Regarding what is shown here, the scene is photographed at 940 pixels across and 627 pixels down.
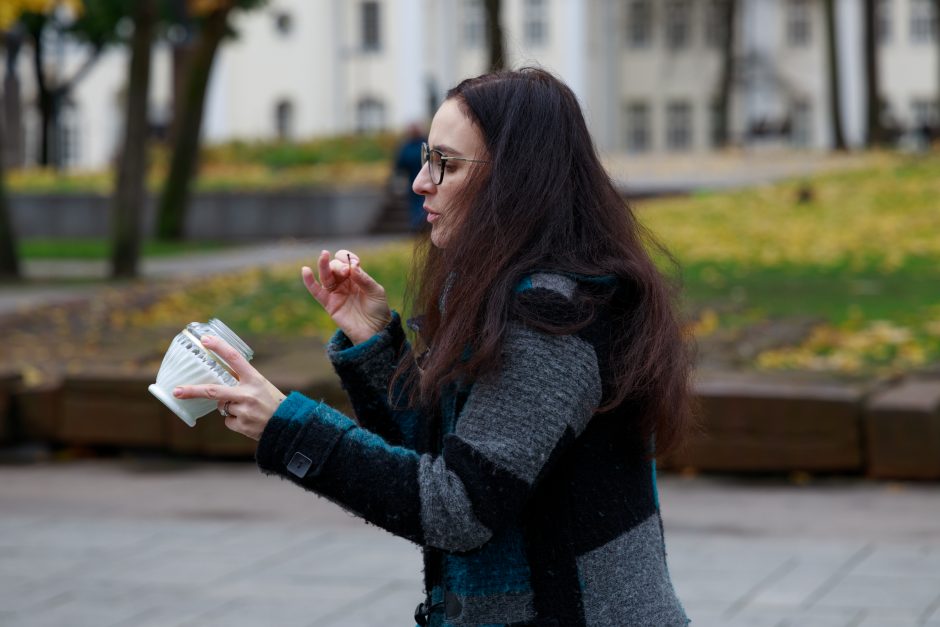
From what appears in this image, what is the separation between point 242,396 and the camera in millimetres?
2328

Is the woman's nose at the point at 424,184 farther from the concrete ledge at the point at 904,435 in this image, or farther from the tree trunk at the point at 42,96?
the tree trunk at the point at 42,96

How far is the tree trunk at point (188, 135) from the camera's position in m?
24.7

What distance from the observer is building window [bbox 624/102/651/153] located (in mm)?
62438

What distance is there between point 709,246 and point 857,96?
41255 mm

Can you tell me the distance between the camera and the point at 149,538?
720 centimetres

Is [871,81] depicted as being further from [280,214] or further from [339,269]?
[339,269]

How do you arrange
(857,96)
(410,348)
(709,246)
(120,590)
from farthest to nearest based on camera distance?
(857,96), (709,246), (120,590), (410,348)

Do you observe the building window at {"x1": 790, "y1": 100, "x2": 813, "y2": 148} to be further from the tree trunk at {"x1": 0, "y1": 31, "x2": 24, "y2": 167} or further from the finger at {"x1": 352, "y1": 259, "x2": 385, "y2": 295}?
the finger at {"x1": 352, "y1": 259, "x2": 385, "y2": 295}

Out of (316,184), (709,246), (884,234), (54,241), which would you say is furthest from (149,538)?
(316,184)

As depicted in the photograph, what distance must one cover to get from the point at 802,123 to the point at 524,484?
5994 cm

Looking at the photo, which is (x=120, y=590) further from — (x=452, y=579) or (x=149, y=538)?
(x=452, y=579)

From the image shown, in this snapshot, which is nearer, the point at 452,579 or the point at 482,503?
the point at 482,503

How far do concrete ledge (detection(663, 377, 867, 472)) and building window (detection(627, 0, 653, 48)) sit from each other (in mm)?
54790

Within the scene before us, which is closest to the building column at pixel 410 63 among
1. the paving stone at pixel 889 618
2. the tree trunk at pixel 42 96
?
the tree trunk at pixel 42 96
